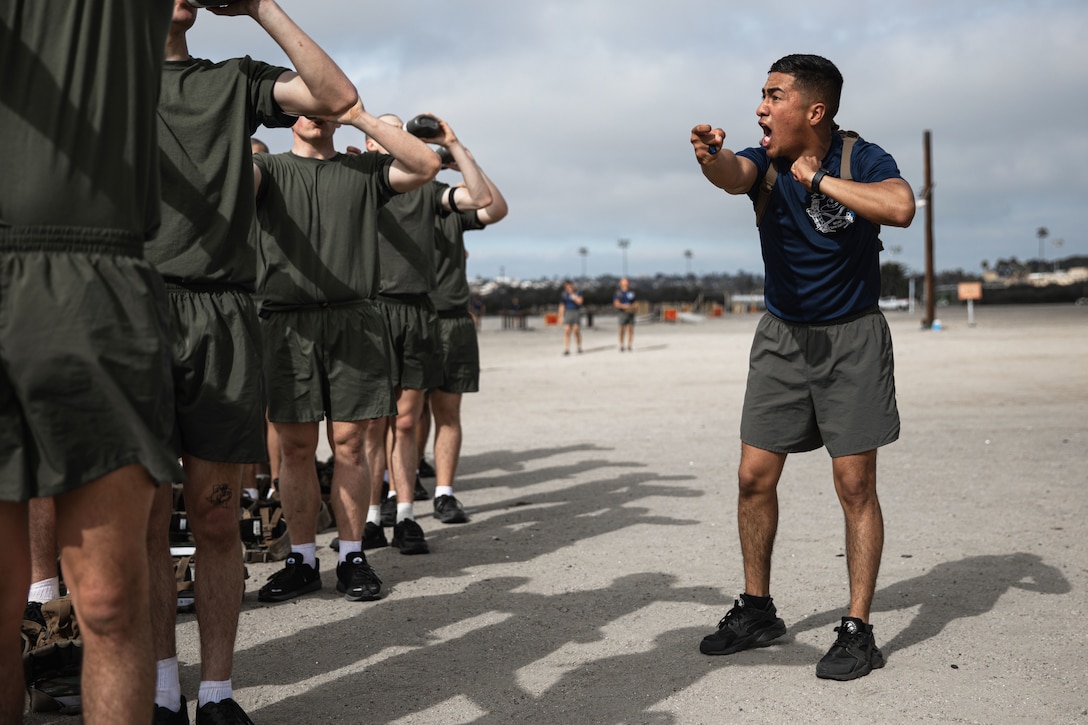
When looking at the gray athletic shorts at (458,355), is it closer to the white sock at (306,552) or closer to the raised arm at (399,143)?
the white sock at (306,552)

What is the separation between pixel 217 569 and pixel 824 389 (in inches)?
93.9

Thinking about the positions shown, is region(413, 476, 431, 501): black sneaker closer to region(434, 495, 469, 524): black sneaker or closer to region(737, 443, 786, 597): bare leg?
region(434, 495, 469, 524): black sneaker

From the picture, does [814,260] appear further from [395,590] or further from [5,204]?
[5,204]

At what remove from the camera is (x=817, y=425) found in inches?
178

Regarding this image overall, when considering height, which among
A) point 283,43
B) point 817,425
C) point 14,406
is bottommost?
point 817,425

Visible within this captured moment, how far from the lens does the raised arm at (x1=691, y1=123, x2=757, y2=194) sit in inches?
161

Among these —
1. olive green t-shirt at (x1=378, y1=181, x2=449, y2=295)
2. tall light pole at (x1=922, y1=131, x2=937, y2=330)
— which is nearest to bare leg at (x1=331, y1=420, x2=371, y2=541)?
olive green t-shirt at (x1=378, y1=181, x2=449, y2=295)

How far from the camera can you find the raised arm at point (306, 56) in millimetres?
2994

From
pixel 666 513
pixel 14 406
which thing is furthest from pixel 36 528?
pixel 666 513

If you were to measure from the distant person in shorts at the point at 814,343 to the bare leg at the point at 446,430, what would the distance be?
347 cm

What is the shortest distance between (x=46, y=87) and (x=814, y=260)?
9.86ft

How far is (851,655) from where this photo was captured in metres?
4.15

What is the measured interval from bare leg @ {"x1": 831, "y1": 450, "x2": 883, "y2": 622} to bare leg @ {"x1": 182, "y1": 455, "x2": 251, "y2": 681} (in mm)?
2284

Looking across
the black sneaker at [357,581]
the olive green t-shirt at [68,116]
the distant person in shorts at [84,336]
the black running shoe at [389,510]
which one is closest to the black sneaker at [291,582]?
the black sneaker at [357,581]
